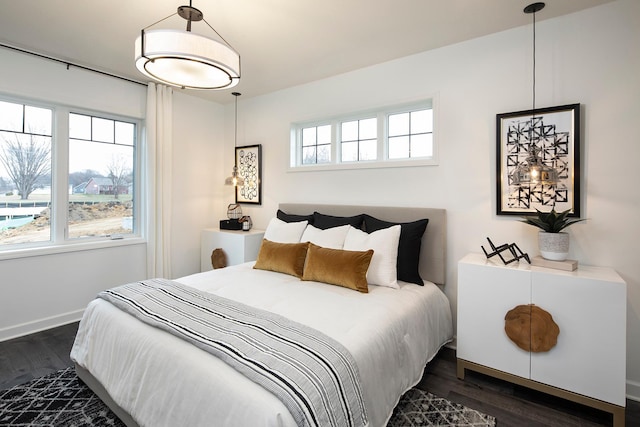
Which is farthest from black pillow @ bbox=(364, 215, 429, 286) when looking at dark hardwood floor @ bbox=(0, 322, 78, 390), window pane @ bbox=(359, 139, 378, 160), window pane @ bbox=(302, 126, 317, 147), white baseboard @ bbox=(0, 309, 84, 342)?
white baseboard @ bbox=(0, 309, 84, 342)

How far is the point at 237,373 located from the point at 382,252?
1.51m

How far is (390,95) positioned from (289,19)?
3.93 feet

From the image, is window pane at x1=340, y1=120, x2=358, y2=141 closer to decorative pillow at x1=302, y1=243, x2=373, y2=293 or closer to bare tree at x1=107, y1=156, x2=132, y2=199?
decorative pillow at x1=302, y1=243, x2=373, y2=293

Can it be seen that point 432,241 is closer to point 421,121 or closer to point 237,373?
point 421,121

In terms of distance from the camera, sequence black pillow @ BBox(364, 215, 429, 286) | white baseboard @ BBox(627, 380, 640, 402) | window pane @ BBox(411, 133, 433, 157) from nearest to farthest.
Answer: white baseboard @ BBox(627, 380, 640, 402), black pillow @ BBox(364, 215, 429, 286), window pane @ BBox(411, 133, 433, 157)

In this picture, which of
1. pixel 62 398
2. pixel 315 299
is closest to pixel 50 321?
pixel 62 398

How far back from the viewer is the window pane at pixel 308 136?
3.83 m

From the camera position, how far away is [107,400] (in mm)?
1906

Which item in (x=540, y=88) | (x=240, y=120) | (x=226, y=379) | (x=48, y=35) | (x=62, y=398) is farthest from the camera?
(x=240, y=120)

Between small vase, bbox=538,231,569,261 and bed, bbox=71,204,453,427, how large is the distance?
2.44 feet

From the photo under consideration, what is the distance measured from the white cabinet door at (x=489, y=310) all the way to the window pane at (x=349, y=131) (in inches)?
71.9

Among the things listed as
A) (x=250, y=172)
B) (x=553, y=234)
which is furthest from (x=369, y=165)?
(x=250, y=172)

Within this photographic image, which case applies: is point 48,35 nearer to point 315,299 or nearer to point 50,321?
point 50,321

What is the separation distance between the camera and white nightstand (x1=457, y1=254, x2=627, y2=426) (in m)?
1.81
